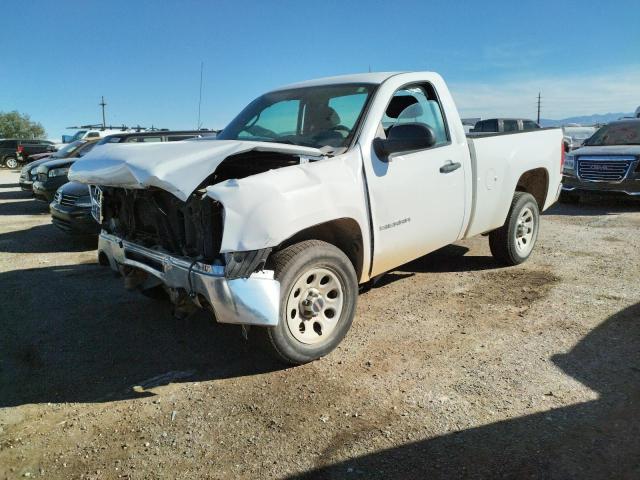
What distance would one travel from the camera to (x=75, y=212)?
7387 mm

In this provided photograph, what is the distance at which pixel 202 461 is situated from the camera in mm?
2689

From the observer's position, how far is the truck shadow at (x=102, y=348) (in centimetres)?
354

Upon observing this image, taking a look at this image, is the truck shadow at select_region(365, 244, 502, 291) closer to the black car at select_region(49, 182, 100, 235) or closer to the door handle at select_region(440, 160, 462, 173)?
the door handle at select_region(440, 160, 462, 173)

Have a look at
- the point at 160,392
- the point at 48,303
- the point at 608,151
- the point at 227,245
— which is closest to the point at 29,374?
the point at 160,392

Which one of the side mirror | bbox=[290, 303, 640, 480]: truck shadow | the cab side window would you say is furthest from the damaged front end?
the cab side window

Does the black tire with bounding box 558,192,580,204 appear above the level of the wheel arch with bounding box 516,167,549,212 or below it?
below

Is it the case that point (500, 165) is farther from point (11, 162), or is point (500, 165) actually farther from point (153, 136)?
point (11, 162)

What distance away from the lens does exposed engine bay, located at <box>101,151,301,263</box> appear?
3256mm

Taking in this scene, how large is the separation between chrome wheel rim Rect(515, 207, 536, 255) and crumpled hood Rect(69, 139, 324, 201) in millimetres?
3181

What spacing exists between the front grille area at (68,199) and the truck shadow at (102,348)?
7.38ft

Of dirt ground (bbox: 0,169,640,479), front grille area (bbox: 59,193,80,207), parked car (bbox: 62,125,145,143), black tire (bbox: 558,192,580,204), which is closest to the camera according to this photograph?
dirt ground (bbox: 0,169,640,479)

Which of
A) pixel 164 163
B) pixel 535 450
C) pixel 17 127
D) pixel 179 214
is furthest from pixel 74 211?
pixel 17 127

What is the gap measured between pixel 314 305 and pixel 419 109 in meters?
2.15

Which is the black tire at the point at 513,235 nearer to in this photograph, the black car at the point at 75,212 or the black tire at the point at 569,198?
the black car at the point at 75,212
